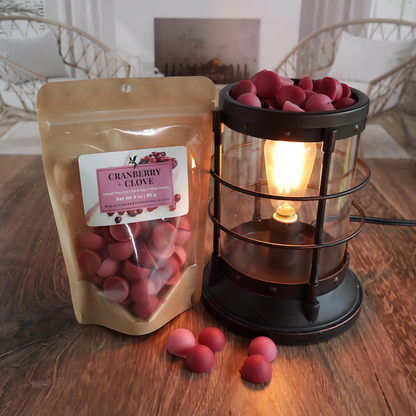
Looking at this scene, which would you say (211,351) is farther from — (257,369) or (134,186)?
(134,186)

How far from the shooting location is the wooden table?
0.63m

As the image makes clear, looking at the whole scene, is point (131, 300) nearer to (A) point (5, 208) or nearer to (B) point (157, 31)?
(A) point (5, 208)

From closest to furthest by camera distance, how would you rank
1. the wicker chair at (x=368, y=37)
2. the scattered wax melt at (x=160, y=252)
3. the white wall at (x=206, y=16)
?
the scattered wax melt at (x=160, y=252), the wicker chair at (x=368, y=37), the white wall at (x=206, y=16)

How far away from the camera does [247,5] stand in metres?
2.19

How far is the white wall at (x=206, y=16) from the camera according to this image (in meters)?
2.17

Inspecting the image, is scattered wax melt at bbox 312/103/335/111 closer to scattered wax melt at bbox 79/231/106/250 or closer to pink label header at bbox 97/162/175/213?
pink label header at bbox 97/162/175/213

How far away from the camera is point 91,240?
2.32ft

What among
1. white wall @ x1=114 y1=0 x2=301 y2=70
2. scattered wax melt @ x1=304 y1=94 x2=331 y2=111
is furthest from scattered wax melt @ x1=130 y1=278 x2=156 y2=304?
white wall @ x1=114 y1=0 x2=301 y2=70

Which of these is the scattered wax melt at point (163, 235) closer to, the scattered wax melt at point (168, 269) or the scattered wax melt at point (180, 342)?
the scattered wax melt at point (168, 269)

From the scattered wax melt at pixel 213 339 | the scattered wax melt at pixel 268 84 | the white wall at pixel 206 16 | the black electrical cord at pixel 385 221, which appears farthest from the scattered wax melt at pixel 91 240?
the white wall at pixel 206 16

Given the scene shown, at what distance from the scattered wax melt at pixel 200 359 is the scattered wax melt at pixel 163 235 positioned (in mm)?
164

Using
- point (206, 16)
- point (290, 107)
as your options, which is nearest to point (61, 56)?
point (206, 16)

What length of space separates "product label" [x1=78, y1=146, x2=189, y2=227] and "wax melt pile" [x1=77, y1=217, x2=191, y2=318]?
0.02m

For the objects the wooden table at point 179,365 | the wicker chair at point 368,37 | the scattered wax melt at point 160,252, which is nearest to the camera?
the wooden table at point 179,365
